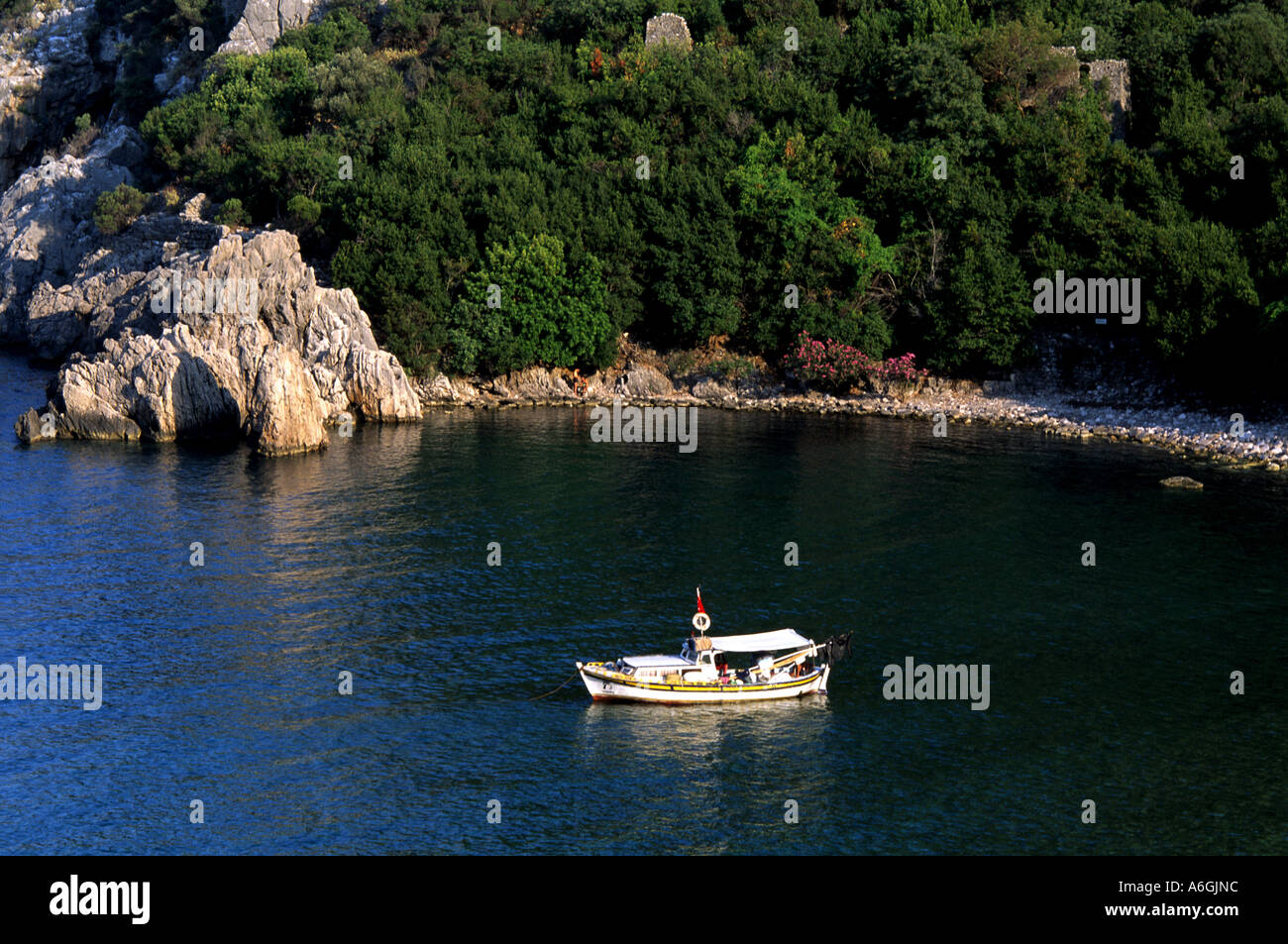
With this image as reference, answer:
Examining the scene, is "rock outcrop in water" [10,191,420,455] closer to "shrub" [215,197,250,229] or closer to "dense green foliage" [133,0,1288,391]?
"dense green foliage" [133,0,1288,391]

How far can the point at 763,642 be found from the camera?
5206cm

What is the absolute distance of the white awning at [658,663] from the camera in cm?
5041

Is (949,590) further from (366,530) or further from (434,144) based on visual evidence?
(434,144)

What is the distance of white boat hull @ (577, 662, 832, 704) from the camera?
50.0 metres

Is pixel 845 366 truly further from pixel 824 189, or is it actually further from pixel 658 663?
pixel 658 663

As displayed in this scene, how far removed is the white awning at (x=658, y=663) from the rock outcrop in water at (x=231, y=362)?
168 feet

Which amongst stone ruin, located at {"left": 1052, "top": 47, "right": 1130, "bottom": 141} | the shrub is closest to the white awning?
stone ruin, located at {"left": 1052, "top": 47, "right": 1130, "bottom": 141}

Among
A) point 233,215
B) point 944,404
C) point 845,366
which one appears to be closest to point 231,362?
point 233,215

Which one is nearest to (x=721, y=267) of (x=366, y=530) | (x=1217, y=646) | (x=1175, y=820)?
(x=366, y=530)

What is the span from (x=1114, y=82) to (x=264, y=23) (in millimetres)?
107415

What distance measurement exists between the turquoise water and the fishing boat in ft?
2.81

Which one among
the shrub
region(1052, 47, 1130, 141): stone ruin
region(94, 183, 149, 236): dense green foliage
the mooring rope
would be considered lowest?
the mooring rope

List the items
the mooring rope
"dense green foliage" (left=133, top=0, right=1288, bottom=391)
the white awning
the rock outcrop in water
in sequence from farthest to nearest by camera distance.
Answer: "dense green foliage" (left=133, top=0, right=1288, bottom=391) < the rock outcrop in water < the mooring rope < the white awning

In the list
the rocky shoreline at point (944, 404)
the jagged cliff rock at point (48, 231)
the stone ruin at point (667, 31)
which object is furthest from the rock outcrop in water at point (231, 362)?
the stone ruin at point (667, 31)
